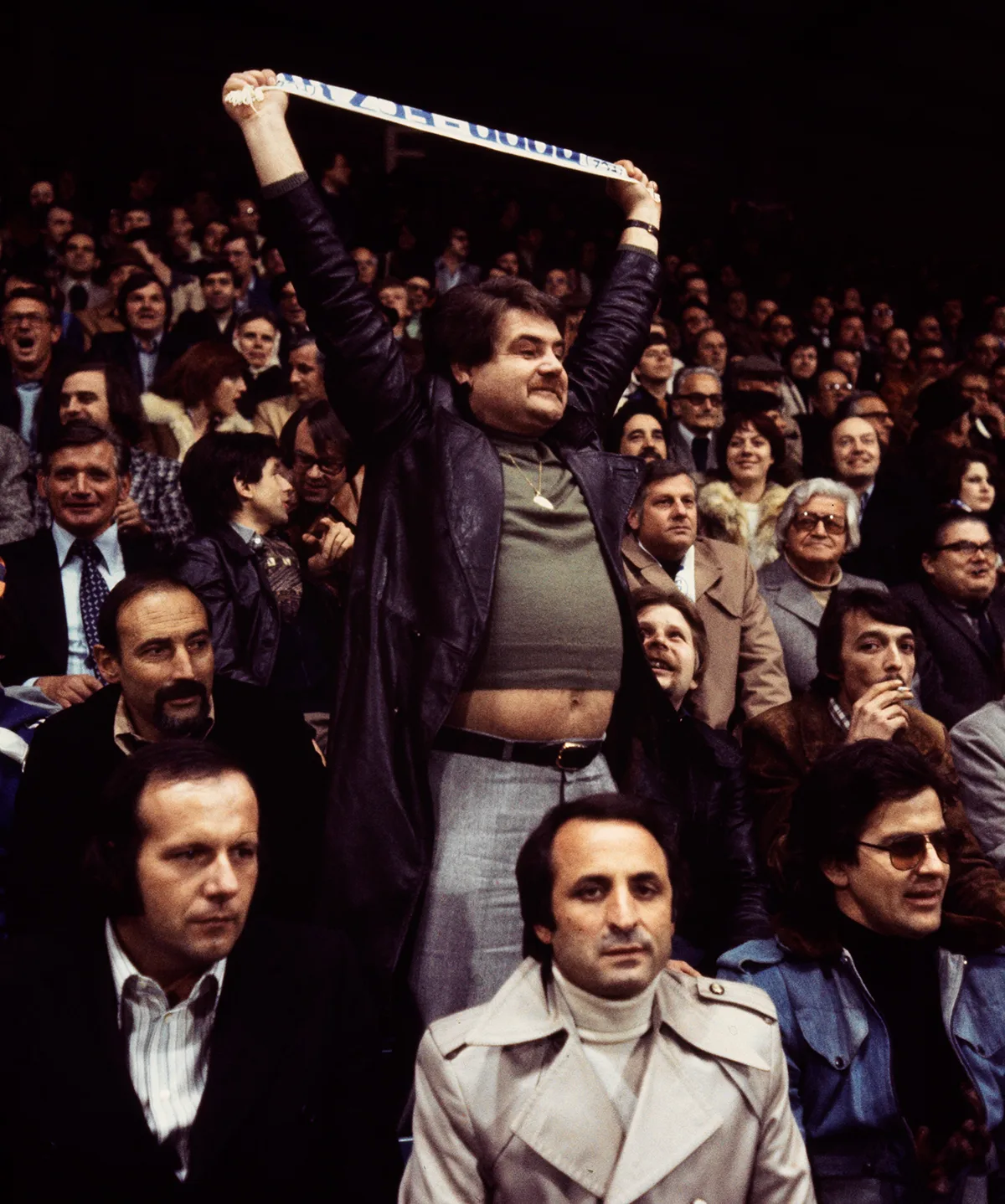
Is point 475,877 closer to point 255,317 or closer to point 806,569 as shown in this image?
point 806,569

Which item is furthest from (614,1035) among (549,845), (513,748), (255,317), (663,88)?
(663,88)

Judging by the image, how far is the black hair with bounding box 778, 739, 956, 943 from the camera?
2.50 metres

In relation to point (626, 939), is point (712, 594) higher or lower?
higher

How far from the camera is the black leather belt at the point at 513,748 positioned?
2.32m

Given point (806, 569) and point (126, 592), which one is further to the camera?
point (806, 569)

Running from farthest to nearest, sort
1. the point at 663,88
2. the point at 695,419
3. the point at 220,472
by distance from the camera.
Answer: the point at 663,88, the point at 695,419, the point at 220,472

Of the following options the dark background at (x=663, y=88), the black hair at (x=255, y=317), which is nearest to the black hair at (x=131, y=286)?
the black hair at (x=255, y=317)

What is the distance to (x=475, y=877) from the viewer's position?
2.30 meters

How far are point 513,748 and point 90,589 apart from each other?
1.64 m

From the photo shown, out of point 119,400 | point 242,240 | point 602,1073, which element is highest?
point 242,240

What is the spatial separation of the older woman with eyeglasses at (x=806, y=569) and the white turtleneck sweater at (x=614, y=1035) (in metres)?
2.21

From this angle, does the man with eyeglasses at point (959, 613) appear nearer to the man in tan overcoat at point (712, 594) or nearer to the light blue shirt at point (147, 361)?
the man in tan overcoat at point (712, 594)

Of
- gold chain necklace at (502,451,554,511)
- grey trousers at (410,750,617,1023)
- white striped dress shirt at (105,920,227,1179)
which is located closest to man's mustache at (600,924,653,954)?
grey trousers at (410,750,617,1023)

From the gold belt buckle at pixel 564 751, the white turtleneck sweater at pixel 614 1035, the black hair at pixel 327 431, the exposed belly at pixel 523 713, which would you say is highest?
the black hair at pixel 327 431
